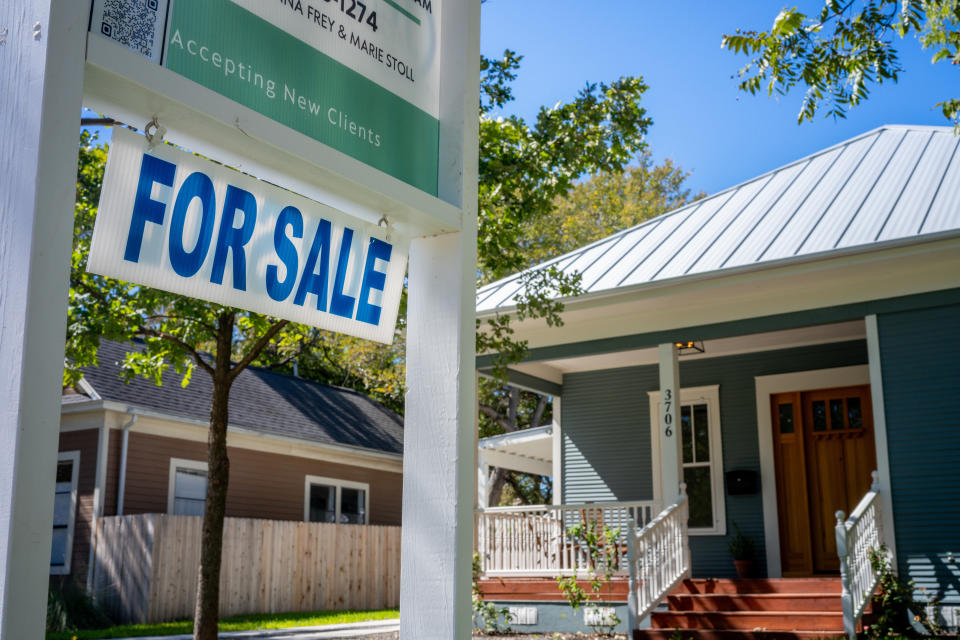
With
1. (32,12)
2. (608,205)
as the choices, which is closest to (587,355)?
(32,12)

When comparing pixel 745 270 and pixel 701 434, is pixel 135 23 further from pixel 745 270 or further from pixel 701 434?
pixel 701 434

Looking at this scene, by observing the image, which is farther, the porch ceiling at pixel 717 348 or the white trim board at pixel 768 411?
the white trim board at pixel 768 411

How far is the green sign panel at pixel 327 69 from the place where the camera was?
2.54 metres

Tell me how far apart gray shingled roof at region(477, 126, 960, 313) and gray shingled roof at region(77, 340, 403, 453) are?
7514 millimetres

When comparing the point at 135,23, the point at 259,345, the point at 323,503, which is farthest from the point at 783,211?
the point at 323,503

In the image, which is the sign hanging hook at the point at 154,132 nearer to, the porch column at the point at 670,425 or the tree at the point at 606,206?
the porch column at the point at 670,425

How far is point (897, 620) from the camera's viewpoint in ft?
32.6

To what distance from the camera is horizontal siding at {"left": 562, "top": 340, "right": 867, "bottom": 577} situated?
13.3m

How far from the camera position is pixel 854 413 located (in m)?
12.9

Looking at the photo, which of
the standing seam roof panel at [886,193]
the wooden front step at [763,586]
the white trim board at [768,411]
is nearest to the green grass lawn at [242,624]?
the wooden front step at [763,586]

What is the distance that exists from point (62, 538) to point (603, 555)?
419 inches

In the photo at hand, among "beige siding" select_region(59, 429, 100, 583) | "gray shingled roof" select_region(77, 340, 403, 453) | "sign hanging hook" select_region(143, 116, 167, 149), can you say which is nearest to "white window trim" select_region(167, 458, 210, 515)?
"gray shingled roof" select_region(77, 340, 403, 453)

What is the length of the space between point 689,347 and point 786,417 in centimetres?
185

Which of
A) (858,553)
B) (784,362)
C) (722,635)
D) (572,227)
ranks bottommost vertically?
(722,635)
